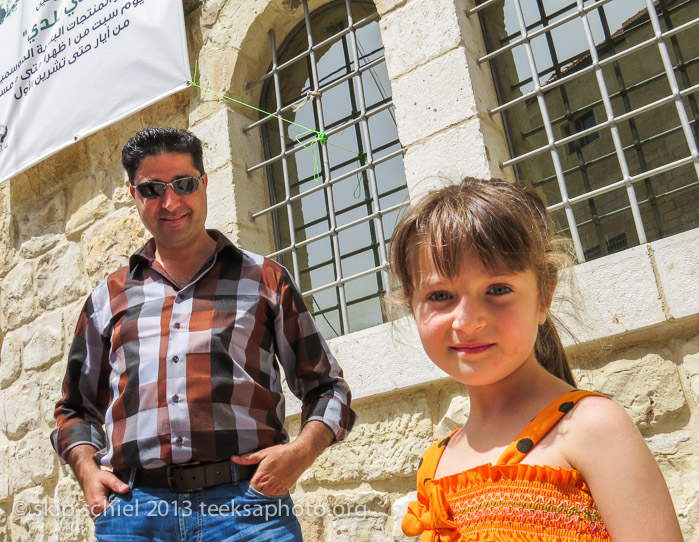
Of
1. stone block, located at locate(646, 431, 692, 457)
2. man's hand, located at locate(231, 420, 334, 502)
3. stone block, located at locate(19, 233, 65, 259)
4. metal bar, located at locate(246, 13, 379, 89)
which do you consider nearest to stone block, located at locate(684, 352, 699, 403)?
stone block, located at locate(646, 431, 692, 457)

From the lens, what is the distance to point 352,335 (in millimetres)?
2736

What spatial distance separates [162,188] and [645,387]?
1.57 m

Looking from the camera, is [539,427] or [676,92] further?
[676,92]

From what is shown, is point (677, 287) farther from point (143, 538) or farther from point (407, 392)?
point (143, 538)

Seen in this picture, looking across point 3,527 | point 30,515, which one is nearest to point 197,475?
point 30,515

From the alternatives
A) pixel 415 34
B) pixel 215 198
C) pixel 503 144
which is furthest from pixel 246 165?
pixel 503 144

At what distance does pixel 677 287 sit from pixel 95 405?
175cm

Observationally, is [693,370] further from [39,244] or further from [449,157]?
[39,244]

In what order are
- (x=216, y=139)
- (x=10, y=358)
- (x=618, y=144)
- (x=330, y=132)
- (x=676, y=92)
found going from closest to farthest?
(x=676, y=92)
(x=618, y=144)
(x=330, y=132)
(x=216, y=139)
(x=10, y=358)

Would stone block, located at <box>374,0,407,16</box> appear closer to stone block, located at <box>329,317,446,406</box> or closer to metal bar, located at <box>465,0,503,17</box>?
metal bar, located at <box>465,0,503,17</box>

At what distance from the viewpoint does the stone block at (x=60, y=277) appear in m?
3.84

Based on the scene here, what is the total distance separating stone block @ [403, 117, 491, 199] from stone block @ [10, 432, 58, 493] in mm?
2479

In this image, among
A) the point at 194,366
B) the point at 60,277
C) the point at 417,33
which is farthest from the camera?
the point at 60,277

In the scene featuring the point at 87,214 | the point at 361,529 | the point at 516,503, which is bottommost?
the point at 361,529
